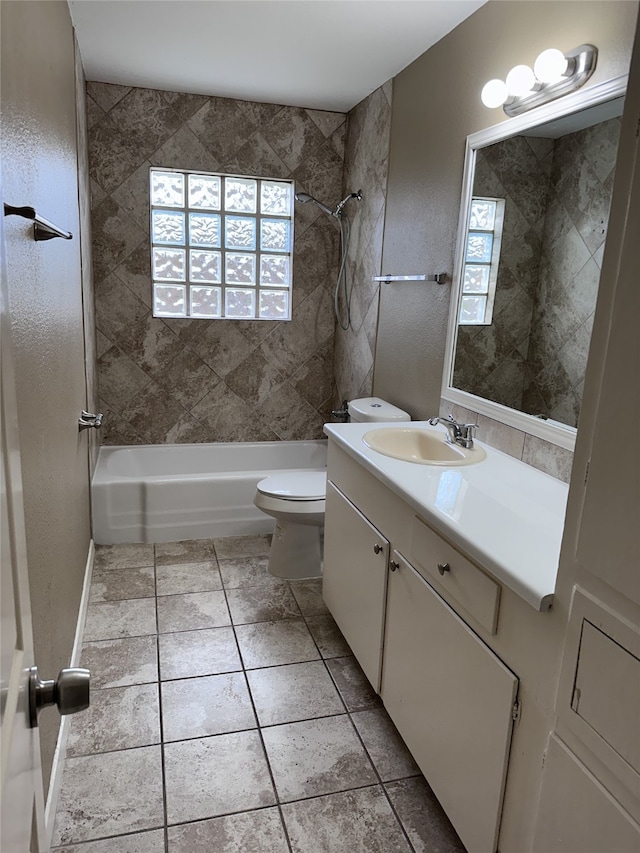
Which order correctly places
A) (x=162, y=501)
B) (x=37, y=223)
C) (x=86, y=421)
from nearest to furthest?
(x=37, y=223) → (x=86, y=421) → (x=162, y=501)

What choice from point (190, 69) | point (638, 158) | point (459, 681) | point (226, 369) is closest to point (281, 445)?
point (226, 369)

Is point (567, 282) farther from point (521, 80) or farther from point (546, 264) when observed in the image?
point (521, 80)

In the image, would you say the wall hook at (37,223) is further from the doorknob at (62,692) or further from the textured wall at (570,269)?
the textured wall at (570,269)

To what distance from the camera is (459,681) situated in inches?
55.2

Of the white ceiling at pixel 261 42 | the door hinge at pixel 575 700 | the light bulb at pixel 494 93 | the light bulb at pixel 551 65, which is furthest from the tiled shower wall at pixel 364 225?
the door hinge at pixel 575 700

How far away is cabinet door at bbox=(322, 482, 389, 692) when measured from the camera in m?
1.89

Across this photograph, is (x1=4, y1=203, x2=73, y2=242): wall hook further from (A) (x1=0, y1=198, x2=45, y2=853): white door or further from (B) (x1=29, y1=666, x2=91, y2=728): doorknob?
(B) (x1=29, y1=666, x2=91, y2=728): doorknob

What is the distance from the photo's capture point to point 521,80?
A: 1.87 meters

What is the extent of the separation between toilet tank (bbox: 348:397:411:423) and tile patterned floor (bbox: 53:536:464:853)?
0.87m

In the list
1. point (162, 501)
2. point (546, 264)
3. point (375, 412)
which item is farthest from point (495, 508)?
point (162, 501)

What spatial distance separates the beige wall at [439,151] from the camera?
1.76m

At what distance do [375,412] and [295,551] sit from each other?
0.78 meters

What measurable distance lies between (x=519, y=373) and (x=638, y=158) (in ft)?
3.96

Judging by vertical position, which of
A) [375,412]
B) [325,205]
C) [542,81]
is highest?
[542,81]
